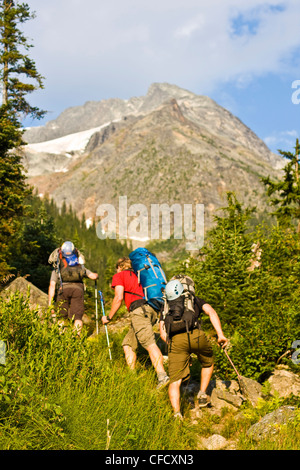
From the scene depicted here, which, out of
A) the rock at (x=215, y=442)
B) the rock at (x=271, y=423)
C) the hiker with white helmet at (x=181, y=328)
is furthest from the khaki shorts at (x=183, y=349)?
the rock at (x=271, y=423)

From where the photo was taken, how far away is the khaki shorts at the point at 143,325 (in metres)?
6.16

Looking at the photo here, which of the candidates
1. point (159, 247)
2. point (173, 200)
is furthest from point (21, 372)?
point (173, 200)

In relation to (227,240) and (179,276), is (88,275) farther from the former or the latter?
(227,240)

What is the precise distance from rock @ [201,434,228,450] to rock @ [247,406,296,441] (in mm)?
382

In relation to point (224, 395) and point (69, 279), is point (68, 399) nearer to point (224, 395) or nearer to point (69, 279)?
point (224, 395)

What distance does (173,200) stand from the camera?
192 meters

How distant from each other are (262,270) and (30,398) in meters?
8.30

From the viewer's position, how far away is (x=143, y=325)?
244 inches

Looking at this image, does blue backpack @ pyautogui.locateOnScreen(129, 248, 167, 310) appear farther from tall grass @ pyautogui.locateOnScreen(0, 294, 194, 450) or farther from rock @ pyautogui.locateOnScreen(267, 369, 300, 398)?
rock @ pyautogui.locateOnScreen(267, 369, 300, 398)

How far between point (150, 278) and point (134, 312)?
0.64m

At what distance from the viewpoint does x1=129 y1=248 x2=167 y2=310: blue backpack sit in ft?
20.9

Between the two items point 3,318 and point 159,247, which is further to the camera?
point 159,247

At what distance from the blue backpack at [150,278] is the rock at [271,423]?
7.92 feet

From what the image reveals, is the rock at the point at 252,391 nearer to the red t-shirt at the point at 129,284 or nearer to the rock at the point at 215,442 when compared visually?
the rock at the point at 215,442
